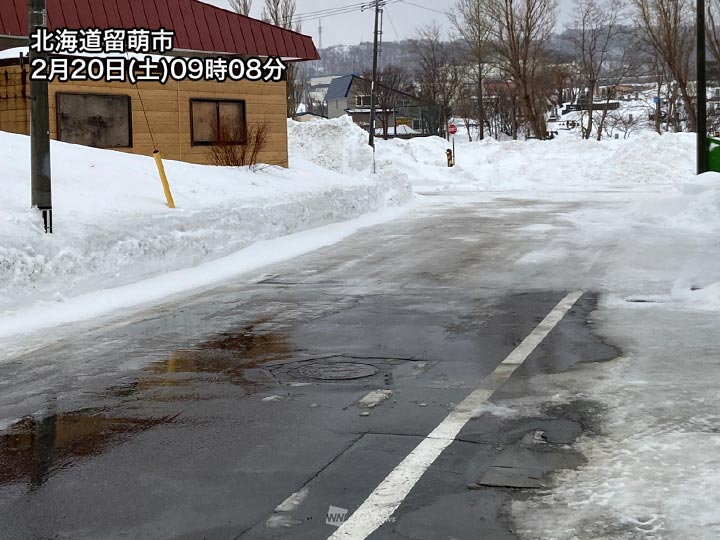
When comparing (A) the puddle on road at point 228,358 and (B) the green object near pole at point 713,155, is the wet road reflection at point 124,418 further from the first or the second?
(B) the green object near pole at point 713,155

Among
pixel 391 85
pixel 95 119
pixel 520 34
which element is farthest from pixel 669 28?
pixel 391 85

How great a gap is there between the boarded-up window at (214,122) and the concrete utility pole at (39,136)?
13.4 meters

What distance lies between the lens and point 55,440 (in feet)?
19.1

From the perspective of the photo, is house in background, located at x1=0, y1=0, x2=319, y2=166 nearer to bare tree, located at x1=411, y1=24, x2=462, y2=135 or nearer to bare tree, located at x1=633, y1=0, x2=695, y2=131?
bare tree, located at x1=633, y1=0, x2=695, y2=131

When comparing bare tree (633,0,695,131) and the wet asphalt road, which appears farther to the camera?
bare tree (633,0,695,131)

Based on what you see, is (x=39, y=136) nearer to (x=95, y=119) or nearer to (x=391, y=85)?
(x=95, y=119)

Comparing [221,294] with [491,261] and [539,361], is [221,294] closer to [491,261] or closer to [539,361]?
[491,261]

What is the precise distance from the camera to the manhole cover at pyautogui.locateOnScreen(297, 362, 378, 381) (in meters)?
7.38

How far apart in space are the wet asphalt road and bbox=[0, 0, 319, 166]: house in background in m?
13.9

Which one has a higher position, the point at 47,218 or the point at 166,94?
the point at 166,94

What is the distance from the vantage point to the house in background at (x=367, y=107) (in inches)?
4148

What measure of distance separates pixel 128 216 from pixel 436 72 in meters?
87.8

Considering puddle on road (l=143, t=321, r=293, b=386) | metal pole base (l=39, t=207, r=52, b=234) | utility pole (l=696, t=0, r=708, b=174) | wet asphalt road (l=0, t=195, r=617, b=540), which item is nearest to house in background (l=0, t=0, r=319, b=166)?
utility pole (l=696, t=0, r=708, b=174)

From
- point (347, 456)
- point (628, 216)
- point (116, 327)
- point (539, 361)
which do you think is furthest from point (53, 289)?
point (628, 216)
